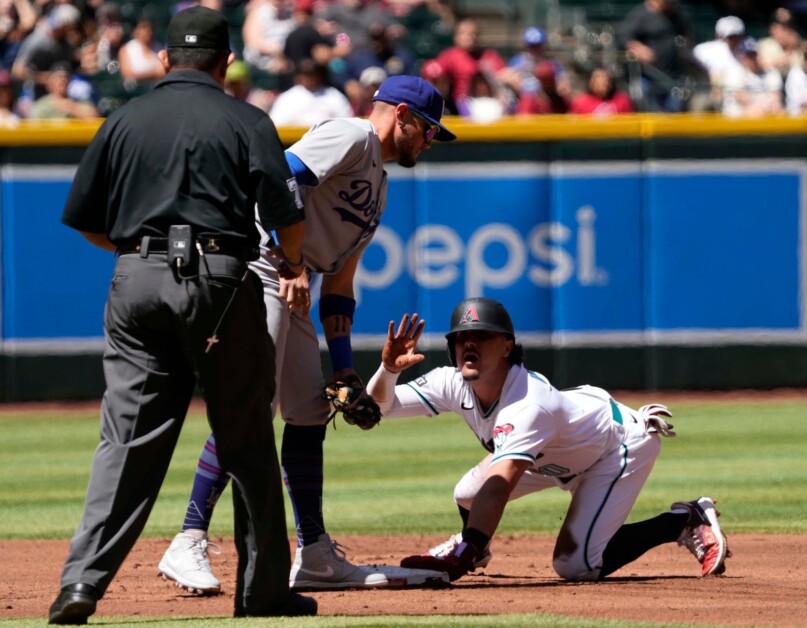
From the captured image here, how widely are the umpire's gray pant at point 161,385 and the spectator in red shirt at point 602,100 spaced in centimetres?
979

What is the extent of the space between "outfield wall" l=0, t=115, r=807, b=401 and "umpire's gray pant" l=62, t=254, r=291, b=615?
8.51m

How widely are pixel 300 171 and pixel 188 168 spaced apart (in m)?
0.78

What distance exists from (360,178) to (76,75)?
975 centimetres

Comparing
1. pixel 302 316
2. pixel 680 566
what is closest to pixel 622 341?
pixel 680 566

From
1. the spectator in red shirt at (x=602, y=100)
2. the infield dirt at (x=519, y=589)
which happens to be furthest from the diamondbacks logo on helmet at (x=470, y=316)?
the spectator in red shirt at (x=602, y=100)

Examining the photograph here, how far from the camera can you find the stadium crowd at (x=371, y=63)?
14250 millimetres

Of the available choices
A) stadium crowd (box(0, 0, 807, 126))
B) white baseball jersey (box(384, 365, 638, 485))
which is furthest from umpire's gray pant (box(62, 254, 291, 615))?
stadium crowd (box(0, 0, 807, 126))

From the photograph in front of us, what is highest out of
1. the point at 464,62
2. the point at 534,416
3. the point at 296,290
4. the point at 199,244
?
the point at 464,62

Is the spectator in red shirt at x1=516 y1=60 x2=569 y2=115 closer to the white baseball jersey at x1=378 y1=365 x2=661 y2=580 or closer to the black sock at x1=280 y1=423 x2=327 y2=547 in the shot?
the white baseball jersey at x1=378 y1=365 x2=661 y2=580

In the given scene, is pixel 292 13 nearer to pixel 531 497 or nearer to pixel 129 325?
pixel 531 497

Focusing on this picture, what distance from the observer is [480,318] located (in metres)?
5.79

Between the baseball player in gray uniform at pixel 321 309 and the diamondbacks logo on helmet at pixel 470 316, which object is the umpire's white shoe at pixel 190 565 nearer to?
the baseball player in gray uniform at pixel 321 309

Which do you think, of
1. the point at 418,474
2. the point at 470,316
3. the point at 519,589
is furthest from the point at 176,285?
the point at 418,474

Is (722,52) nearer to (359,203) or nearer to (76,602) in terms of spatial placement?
(359,203)
